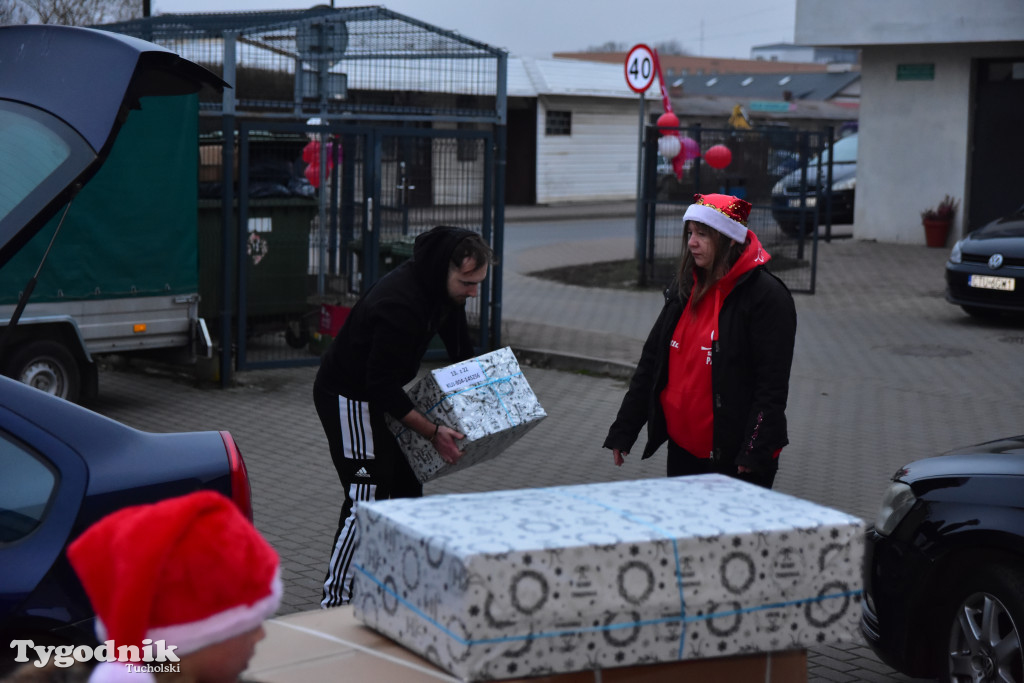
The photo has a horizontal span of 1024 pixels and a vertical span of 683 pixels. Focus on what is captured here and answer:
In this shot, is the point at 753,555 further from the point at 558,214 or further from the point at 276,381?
the point at 558,214

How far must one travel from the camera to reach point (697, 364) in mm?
4527

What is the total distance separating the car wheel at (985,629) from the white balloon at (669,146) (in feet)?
42.0

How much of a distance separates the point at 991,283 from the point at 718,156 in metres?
4.05

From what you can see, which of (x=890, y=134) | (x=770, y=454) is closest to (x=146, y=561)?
(x=770, y=454)

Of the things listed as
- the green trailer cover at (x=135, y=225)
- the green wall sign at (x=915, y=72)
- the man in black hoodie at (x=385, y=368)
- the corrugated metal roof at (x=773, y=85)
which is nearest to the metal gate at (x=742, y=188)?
A: the green wall sign at (x=915, y=72)

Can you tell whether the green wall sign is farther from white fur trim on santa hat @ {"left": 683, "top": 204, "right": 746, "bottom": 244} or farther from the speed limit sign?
white fur trim on santa hat @ {"left": 683, "top": 204, "right": 746, "bottom": 244}

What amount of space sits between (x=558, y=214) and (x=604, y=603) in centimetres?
3252

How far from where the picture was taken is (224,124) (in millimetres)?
10539

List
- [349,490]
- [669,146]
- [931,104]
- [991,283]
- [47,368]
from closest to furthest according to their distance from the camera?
[349,490] → [47,368] → [991,283] → [669,146] → [931,104]

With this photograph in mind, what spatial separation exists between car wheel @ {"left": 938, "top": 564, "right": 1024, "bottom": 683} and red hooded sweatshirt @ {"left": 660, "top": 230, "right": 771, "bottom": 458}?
98 cm

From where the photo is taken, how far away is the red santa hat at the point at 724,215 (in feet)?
14.7

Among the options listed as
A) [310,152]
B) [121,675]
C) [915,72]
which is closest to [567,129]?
[915,72]

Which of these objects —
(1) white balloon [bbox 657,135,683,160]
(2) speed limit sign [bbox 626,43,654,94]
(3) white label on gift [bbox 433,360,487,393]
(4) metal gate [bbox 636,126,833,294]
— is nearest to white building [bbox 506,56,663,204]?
(2) speed limit sign [bbox 626,43,654,94]

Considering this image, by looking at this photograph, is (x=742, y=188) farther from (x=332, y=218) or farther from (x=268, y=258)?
(x=268, y=258)
